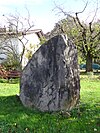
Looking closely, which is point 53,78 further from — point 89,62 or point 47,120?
point 89,62

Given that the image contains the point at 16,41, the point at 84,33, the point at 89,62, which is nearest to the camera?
the point at 84,33

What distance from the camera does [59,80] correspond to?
330 inches

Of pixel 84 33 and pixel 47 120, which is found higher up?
pixel 84 33

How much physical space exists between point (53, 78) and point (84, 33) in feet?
80.4

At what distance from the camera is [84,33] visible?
3247cm

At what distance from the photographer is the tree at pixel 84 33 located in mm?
32656

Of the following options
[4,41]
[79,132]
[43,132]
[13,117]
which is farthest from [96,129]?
[4,41]

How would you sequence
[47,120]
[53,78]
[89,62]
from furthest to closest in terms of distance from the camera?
[89,62] < [53,78] < [47,120]

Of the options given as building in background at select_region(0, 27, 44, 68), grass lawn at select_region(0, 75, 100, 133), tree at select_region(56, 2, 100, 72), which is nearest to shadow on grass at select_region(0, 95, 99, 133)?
grass lawn at select_region(0, 75, 100, 133)

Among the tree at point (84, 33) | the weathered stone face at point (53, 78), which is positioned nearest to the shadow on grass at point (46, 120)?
the weathered stone face at point (53, 78)

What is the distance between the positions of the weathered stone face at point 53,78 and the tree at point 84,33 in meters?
23.8

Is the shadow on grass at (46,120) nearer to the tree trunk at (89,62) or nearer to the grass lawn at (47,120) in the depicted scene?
the grass lawn at (47,120)

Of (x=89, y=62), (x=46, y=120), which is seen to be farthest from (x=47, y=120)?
(x=89, y=62)

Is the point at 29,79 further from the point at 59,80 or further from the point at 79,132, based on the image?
the point at 79,132
